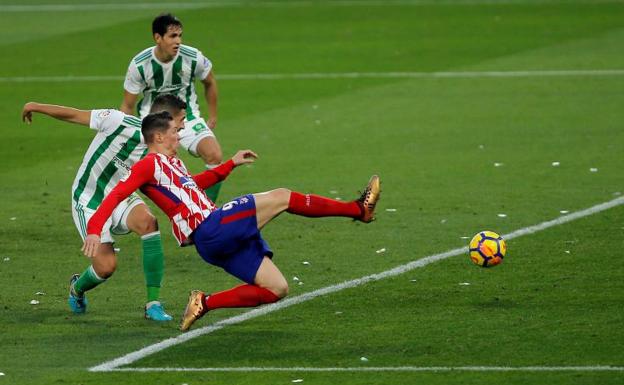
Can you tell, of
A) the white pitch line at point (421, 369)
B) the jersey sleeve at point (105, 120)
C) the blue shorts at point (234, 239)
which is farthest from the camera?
the jersey sleeve at point (105, 120)

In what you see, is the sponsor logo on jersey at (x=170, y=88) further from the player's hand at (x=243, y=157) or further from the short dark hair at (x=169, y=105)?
the player's hand at (x=243, y=157)

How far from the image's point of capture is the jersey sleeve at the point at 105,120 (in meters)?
10.3

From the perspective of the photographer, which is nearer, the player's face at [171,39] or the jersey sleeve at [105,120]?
the jersey sleeve at [105,120]

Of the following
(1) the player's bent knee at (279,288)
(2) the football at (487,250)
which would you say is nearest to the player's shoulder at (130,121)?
(1) the player's bent knee at (279,288)

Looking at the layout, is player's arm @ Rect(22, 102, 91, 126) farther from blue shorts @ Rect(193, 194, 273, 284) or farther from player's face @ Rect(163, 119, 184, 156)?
blue shorts @ Rect(193, 194, 273, 284)

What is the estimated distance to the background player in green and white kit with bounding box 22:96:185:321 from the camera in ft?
32.9

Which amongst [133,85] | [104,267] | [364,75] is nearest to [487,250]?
[104,267]

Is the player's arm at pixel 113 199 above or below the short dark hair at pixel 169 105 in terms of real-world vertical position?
below

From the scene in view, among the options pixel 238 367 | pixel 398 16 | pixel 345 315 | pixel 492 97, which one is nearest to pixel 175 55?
pixel 345 315

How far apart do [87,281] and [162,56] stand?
11.4ft

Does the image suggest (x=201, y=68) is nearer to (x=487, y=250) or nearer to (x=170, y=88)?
(x=170, y=88)

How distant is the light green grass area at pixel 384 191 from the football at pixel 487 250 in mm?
204

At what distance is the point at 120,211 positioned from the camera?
10.1 meters

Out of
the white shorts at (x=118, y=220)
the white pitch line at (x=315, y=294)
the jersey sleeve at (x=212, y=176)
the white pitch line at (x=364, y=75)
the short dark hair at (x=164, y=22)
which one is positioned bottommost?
the white pitch line at (x=364, y=75)
